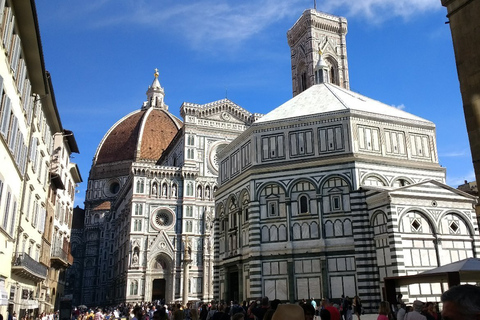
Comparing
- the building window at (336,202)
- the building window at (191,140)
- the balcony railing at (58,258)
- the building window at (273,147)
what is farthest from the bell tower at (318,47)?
the balcony railing at (58,258)

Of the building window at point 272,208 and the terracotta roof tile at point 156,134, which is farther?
the terracotta roof tile at point 156,134

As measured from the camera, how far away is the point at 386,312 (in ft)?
30.6

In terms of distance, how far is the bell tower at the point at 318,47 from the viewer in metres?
58.7

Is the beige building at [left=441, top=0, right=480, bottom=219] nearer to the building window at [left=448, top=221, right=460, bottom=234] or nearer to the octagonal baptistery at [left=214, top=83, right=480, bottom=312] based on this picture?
the octagonal baptistery at [left=214, top=83, right=480, bottom=312]

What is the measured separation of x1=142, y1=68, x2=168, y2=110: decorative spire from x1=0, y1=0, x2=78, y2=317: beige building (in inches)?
2851

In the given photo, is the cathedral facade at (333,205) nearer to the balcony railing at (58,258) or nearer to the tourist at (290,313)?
the balcony railing at (58,258)

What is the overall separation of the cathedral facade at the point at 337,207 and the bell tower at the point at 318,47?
29.2 meters

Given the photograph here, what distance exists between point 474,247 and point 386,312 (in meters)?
17.7

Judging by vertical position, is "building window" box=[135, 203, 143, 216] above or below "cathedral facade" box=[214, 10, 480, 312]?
above

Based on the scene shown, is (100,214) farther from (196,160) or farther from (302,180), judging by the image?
(302,180)

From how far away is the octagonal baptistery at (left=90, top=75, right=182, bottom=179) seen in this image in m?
80.6

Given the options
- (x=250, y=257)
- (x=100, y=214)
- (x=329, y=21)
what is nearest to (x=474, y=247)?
(x=250, y=257)

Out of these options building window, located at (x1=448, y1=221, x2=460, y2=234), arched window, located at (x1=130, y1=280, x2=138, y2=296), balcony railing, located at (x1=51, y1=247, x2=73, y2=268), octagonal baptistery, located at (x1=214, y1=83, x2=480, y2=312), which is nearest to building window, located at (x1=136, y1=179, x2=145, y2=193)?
arched window, located at (x1=130, y1=280, x2=138, y2=296)

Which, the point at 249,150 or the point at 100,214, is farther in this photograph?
the point at 100,214
